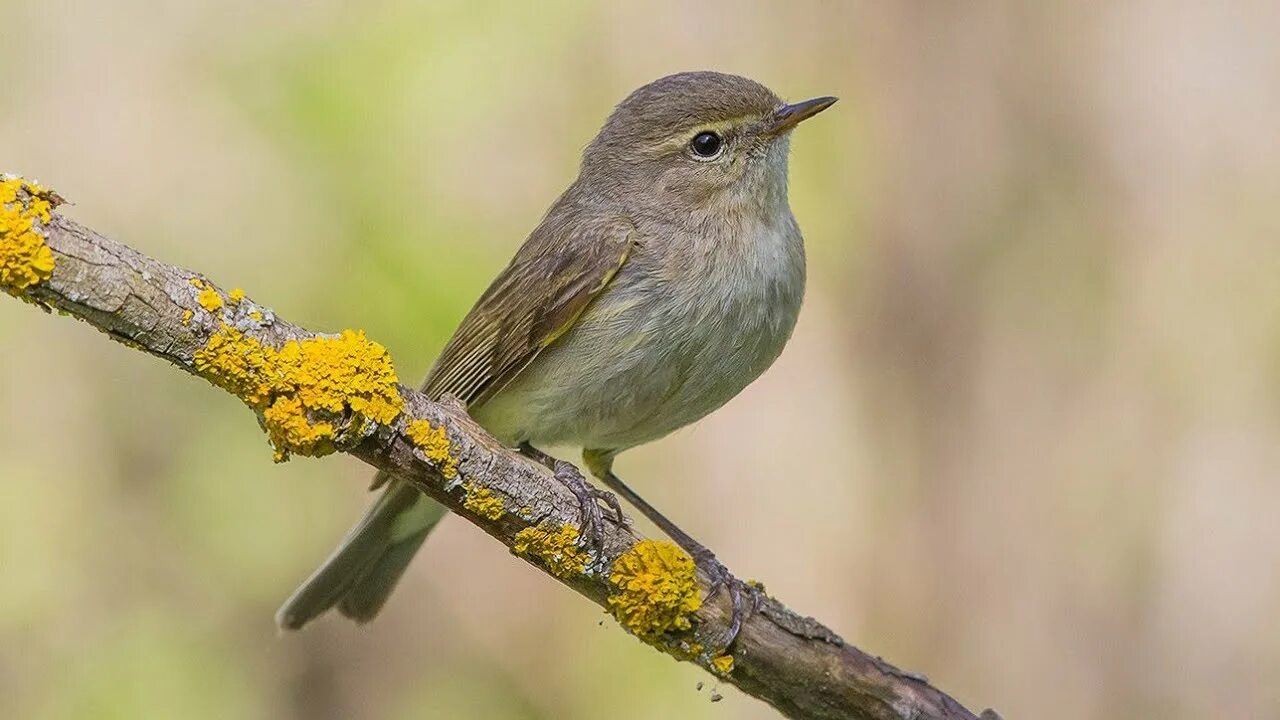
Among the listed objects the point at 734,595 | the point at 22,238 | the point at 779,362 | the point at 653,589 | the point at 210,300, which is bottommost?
the point at 22,238

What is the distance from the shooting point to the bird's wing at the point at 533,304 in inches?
166

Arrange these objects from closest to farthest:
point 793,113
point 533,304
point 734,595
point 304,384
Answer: point 304,384, point 734,595, point 533,304, point 793,113

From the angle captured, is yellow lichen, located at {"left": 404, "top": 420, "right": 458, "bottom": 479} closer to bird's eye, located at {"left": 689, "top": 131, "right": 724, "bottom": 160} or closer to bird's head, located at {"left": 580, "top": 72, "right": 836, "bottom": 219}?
bird's head, located at {"left": 580, "top": 72, "right": 836, "bottom": 219}

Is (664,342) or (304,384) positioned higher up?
(664,342)

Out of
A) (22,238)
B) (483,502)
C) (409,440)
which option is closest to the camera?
(22,238)

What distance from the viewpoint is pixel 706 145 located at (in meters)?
4.54

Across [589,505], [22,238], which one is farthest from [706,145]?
[22,238]

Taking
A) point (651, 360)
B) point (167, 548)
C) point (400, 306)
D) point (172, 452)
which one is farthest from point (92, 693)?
point (651, 360)

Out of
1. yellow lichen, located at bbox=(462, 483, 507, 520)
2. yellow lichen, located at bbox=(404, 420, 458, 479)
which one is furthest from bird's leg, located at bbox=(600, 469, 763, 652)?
yellow lichen, located at bbox=(404, 420, 458, 479)

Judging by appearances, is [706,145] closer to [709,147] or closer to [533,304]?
[709,147]

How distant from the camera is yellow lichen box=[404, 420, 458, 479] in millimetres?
3266

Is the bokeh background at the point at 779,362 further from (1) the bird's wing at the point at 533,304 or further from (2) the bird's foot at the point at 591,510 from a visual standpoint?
(2) the bird's foot at the point at 591,510

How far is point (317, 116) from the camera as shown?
5.86 metres

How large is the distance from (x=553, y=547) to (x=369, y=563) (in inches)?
53.3
